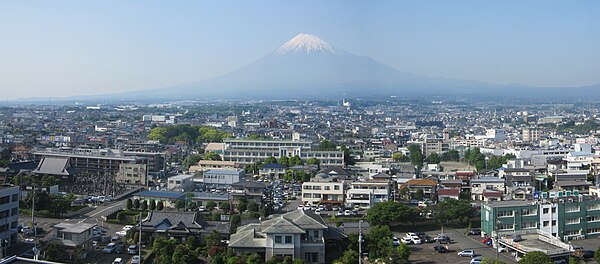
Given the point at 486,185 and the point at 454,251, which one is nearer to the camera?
the point at 454,251

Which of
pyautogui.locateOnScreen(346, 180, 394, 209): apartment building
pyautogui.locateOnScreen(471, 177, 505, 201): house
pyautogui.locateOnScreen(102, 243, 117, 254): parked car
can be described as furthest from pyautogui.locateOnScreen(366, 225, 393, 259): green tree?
pyautogui.locateOnScreen(471, 177, 505, 201): house

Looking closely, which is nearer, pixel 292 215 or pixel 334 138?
pixel 292 215

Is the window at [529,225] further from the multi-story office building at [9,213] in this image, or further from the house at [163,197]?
the multi-story office building at [9,213]

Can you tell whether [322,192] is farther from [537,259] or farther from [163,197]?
[537,259]

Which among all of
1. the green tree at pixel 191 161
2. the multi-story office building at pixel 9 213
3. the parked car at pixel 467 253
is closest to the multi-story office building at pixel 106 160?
the green tree at pixel 191 161

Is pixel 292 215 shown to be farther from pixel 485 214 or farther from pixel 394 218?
pixel 485 214

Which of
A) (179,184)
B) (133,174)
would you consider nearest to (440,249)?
(179,184)

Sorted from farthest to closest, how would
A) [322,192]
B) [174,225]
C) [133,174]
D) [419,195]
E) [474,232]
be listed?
[133,174], [419,195], [322,192], [474,232], [174,225]

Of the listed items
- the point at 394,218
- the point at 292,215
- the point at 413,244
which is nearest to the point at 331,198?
the point at 394,218
